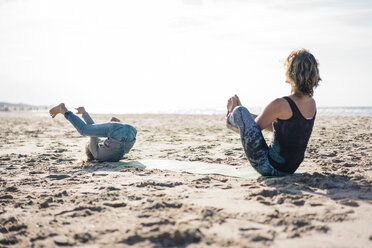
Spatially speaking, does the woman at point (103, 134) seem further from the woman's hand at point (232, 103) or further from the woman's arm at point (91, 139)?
the woman's hand at point (232, 103)

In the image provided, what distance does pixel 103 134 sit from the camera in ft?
17.1

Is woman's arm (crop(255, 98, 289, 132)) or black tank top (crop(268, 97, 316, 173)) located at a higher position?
woman's arm (crop(255, 98, 289, 132))

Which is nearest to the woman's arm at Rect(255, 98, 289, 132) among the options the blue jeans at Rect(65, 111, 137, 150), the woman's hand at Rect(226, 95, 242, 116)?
the woman's hand at Rect(226, 95, 242, 116)

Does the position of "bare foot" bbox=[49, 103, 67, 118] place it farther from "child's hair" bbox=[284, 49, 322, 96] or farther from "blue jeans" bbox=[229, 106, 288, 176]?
"child's hair" bbox=[284, 49, 322, 96]

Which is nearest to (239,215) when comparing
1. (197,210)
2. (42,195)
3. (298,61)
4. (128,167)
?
(197,210)

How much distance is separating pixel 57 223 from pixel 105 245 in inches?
26.5

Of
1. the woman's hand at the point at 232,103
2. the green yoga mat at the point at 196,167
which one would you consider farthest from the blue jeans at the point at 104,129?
the woman's hand at the point at 232,103

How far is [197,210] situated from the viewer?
9.07 feet

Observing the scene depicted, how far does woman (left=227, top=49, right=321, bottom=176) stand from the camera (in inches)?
134

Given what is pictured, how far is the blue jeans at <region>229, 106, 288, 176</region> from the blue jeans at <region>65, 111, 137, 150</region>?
208 cm

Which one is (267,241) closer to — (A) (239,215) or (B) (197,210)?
(A) (239,215)

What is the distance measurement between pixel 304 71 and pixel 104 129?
124 inches

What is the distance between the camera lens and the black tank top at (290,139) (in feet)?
11.3

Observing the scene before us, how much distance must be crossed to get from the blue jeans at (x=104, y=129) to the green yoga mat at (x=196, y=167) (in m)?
0.45
